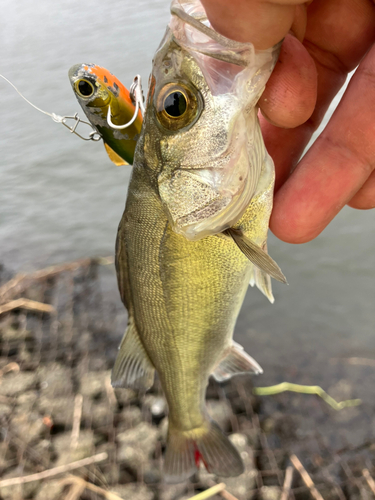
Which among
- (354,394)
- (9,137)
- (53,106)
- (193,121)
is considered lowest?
(9,137)

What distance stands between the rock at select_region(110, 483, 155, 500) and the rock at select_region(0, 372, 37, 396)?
128cm

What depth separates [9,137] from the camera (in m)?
8.46

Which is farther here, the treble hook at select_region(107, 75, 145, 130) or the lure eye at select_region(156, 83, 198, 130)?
the treble hook at select_region(107, 75, 145, 130)

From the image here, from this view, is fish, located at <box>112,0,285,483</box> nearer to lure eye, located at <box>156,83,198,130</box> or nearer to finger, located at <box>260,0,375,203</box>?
lure eye, located at <box>156,83,198,130</box>

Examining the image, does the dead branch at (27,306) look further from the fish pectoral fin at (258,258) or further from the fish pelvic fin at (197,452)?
the fish pectoral fin at (258,258)

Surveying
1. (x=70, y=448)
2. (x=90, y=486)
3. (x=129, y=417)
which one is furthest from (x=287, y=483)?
(x=70, y=448)

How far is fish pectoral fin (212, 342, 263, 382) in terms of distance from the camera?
238cm

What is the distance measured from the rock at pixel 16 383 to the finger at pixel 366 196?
10.2ft

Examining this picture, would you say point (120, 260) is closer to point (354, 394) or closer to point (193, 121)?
point (193, 121)

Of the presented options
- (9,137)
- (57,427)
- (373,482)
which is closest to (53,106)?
(9,137)

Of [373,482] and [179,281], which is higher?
[179,281]

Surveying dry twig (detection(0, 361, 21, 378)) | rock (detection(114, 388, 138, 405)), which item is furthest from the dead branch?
rock (detection(114, 388, 138, 405))

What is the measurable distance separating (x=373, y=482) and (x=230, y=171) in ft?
8.39

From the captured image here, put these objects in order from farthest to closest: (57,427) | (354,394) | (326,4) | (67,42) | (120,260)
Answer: (67,42), (354,394), (57,427), (120,260), (326,4)
